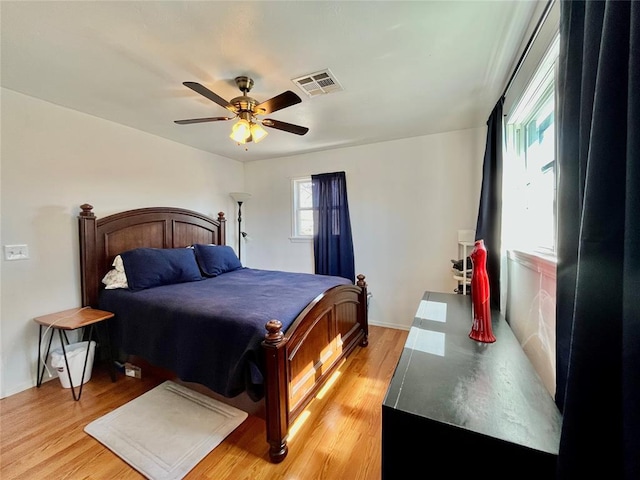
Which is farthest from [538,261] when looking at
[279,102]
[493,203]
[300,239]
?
[300,239]

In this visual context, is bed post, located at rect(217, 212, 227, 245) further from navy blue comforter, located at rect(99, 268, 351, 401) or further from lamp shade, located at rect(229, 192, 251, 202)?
navy blue comforter, located at rect(99, 268, 351, 401)

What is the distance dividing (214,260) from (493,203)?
2948 millimetres

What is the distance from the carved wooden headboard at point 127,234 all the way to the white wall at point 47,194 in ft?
0.33

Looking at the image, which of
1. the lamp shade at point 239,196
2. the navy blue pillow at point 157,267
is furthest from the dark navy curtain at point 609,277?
the lamp shade at point 239,196

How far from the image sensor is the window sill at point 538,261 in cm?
119

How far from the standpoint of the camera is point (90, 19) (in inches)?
56.4

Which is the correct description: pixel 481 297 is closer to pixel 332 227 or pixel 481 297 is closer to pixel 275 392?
pixel 275 392

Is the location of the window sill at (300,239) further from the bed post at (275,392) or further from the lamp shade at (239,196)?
the bed post at (275,392)

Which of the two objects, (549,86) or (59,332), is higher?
(549,86)

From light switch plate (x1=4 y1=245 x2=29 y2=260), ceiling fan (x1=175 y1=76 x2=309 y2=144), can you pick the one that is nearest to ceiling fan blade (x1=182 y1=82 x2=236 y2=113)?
ceiling fan (x1=175 y1=76 x2=309 y2=144)

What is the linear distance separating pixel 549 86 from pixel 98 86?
3043 mm

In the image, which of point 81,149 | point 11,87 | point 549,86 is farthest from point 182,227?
point 549,86

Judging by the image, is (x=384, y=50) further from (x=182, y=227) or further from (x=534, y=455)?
(x=182, y=227)

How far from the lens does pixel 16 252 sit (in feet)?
7.13
